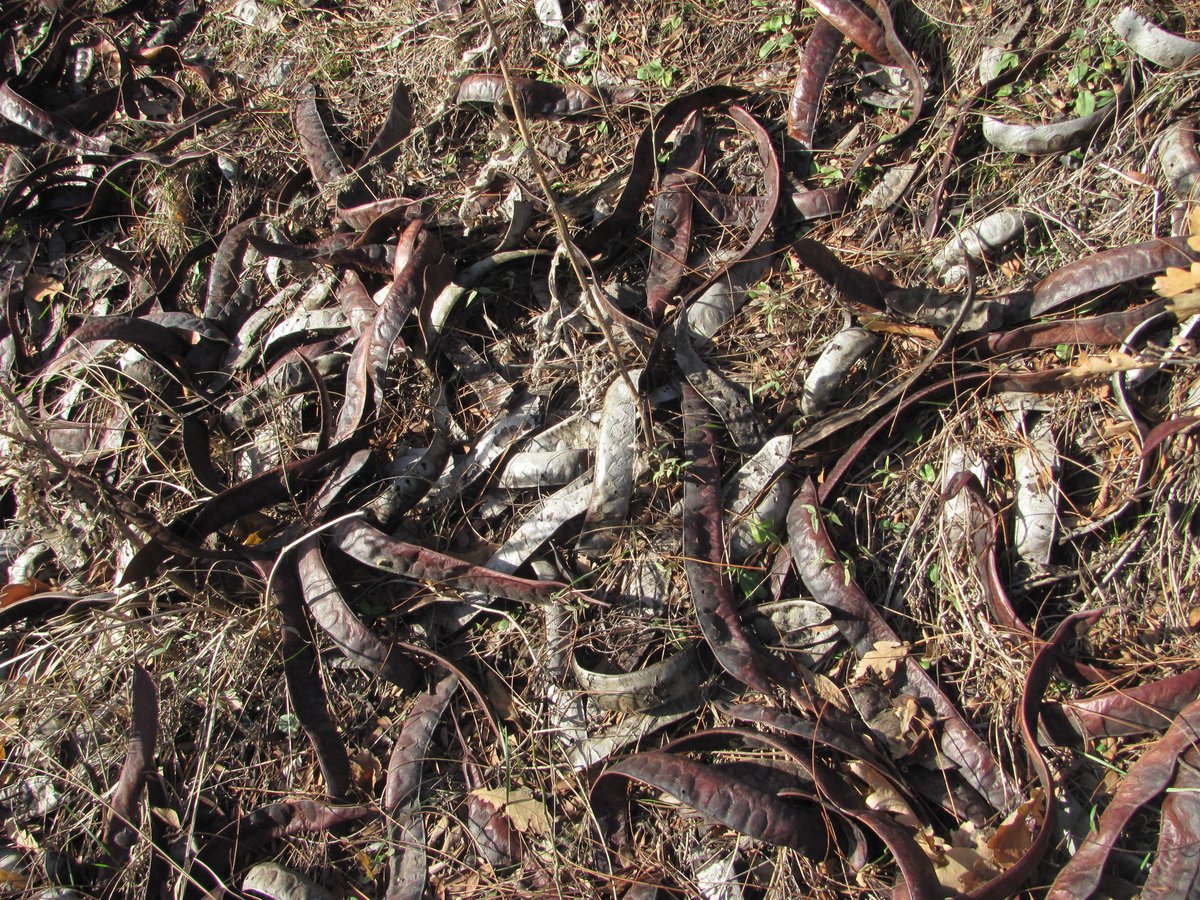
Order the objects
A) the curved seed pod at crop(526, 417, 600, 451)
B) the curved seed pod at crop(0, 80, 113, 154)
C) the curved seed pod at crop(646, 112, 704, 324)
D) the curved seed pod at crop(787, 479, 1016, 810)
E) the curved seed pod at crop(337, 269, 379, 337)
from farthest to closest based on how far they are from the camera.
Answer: the curved seed pod at crop(0, 80, 113, 154) < the curved seed pod at crop(337, 269, 379, 337) < the curved seed pod at crop(646, 112, 704, 324) < the curved seed pod at crop(526, 417, 600, 451) < the curved seed pod at crop(787, 479, 1016, 810)

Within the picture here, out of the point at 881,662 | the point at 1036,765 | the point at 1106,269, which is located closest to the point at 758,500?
the point at 881,662

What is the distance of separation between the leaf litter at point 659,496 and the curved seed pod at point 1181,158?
22 mm

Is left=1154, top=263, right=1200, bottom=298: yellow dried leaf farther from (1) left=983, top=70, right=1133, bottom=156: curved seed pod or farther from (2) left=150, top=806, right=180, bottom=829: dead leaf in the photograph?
(2) left=150, top=806, right=180, bottom=829: dead leaf

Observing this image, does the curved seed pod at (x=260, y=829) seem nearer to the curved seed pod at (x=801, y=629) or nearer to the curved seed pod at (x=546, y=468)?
the curved seed pod at (x=546, y=468)

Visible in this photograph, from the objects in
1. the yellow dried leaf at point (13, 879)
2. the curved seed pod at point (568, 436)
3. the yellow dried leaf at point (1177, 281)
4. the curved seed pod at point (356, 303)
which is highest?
the yellow dried leaf at point (1177, 281)

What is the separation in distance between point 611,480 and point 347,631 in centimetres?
98

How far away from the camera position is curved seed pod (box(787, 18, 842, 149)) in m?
2.97

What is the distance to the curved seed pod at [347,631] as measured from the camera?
2541 millimetres

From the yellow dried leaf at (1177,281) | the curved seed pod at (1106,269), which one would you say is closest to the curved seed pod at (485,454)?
the curved seed pod at (1106,269)

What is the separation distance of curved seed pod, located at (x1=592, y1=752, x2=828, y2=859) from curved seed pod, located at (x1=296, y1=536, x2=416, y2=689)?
30.4 inches

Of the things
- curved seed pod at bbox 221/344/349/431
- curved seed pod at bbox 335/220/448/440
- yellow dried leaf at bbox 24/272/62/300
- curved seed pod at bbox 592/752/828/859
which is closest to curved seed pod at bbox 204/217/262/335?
curved seed pod at bbox 221/344/349/431

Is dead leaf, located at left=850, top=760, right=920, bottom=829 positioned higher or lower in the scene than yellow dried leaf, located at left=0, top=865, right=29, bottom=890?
higher

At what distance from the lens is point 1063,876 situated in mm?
1972

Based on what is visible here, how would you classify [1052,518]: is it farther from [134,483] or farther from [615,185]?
[134,483]
